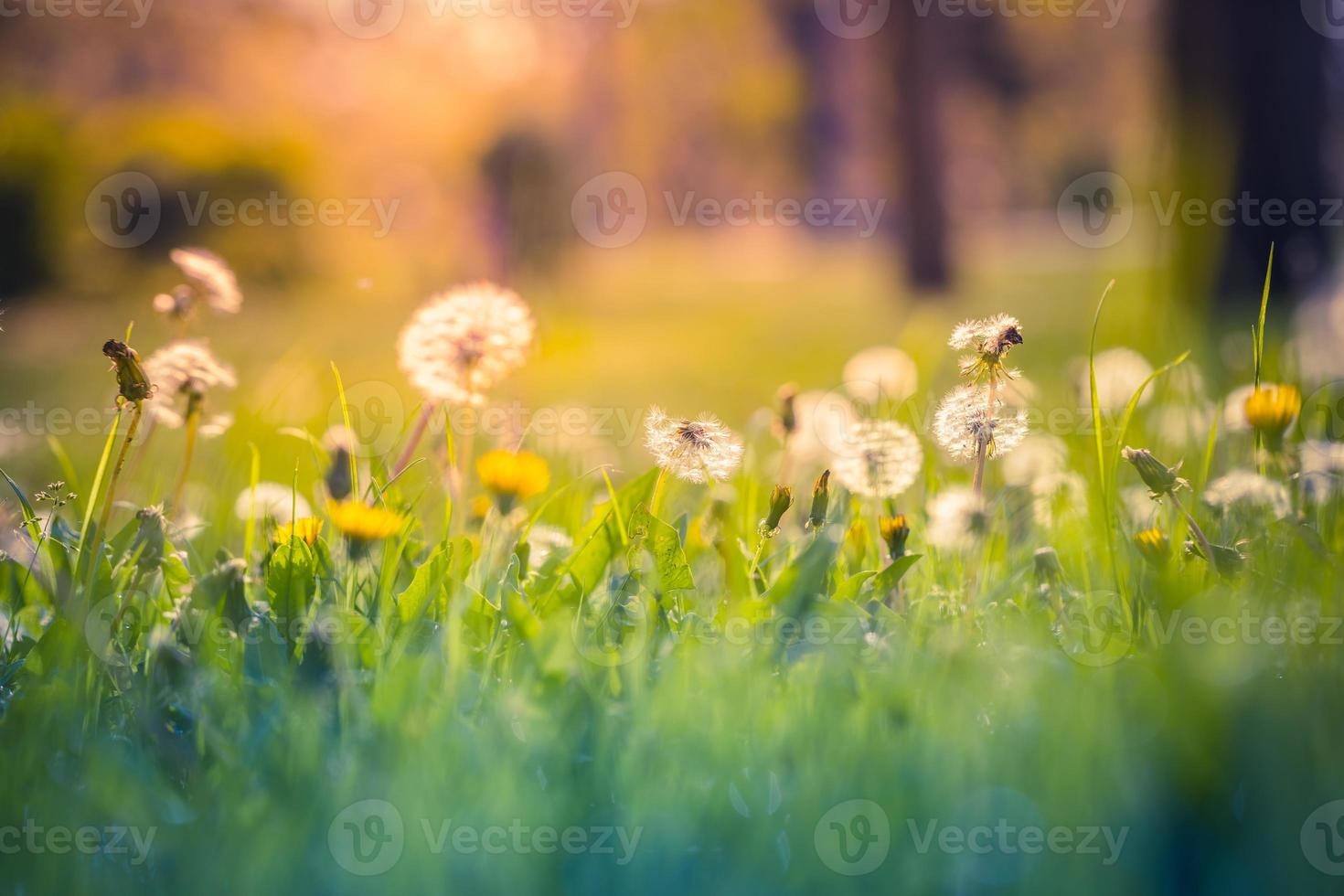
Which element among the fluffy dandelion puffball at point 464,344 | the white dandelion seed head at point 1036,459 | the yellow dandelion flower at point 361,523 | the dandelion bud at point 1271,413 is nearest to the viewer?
the yellow dandelion flower at point 361,523

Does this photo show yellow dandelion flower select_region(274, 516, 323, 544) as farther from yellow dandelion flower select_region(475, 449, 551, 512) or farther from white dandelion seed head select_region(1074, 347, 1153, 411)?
white dandelion seed head select_region(1074, 347, 1153, 411)

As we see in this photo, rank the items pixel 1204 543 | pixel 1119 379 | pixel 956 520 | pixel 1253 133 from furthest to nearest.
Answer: pixel 1253 133, pixel 1119 379, pixel 956 520, pixel 1204 543

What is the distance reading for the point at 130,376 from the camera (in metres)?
1.62

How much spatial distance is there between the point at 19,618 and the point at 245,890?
0.81m

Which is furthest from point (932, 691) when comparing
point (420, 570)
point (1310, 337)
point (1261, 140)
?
point (1261, 140)

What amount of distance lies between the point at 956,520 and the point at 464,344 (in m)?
0.94

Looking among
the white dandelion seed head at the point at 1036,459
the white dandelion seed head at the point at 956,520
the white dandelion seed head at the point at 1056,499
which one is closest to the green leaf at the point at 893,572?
the white dandelion seed head at the point at 956,520

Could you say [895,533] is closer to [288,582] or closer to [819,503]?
[819,503]

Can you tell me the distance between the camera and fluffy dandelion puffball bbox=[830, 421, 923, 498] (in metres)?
1.84

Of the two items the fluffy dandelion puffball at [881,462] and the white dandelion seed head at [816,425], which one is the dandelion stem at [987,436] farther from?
the white dandelion seed head at [816,425]

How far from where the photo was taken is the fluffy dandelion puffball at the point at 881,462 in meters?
Answer: 1.84

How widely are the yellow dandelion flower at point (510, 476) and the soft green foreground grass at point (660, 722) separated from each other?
89 mm

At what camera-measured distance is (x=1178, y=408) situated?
9.59 feet

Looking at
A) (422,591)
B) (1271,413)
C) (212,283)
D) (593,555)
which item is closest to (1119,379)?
(1271,413)
